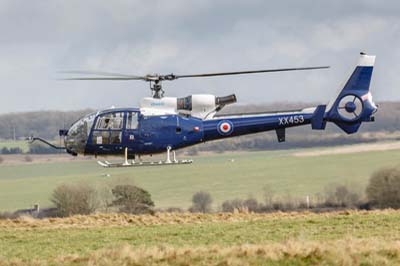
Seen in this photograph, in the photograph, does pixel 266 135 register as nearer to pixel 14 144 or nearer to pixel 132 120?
pixel 14 144

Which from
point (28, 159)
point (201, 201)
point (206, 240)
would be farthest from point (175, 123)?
point (28, 159)

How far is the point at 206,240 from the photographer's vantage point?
26078 millimetres

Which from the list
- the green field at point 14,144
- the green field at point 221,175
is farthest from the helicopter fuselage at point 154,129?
the green field at point 14,144

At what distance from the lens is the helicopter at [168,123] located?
113 feet

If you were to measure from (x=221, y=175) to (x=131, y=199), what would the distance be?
16.7 meters

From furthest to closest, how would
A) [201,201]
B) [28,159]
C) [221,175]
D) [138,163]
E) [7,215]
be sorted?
[28,159], [221,175], [201,201], [7,215], [138,163]

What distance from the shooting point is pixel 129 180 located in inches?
2965

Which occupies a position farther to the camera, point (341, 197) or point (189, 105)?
point (341, 197)

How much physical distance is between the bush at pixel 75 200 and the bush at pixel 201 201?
20.9 feet

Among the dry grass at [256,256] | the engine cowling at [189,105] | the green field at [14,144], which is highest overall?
the green field at [14,144]

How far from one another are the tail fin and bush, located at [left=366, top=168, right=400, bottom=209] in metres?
24.0

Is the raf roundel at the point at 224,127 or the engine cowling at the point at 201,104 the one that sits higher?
the engine cowling at the point at 201,104

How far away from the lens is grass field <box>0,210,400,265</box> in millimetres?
22062

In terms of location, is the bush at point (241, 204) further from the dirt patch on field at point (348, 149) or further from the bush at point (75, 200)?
the dirt patch on field at point (348, 149)
